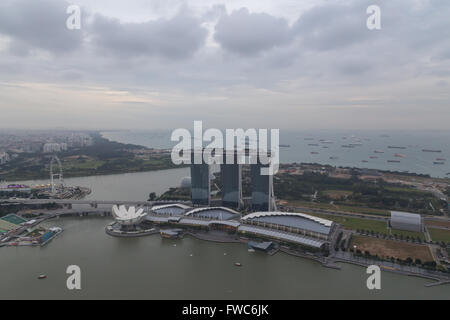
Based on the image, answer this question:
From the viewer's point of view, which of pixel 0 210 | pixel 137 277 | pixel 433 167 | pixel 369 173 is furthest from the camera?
pixel 433 167

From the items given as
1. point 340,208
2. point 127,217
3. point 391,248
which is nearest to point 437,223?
point 340,208

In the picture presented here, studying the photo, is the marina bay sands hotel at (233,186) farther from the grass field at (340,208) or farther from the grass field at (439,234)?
the grass field at (439,234)

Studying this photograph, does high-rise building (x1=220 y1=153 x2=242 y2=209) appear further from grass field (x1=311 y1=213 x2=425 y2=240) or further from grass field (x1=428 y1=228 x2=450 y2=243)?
grass field (x1=428 y1=228 x2=450 y2=243)

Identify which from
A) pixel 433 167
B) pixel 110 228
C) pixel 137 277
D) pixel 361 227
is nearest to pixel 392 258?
pixel 361 227

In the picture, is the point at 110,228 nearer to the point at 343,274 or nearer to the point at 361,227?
the point at 343,274

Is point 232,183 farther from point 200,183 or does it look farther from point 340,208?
point 340,208

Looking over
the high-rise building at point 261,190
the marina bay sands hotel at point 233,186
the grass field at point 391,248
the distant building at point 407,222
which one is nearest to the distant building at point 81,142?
the marina bay sands hotel at point 233,186

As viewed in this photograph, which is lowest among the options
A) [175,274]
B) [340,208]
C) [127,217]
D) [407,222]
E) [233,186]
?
[175,274]

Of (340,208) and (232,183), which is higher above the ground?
(232,183)
